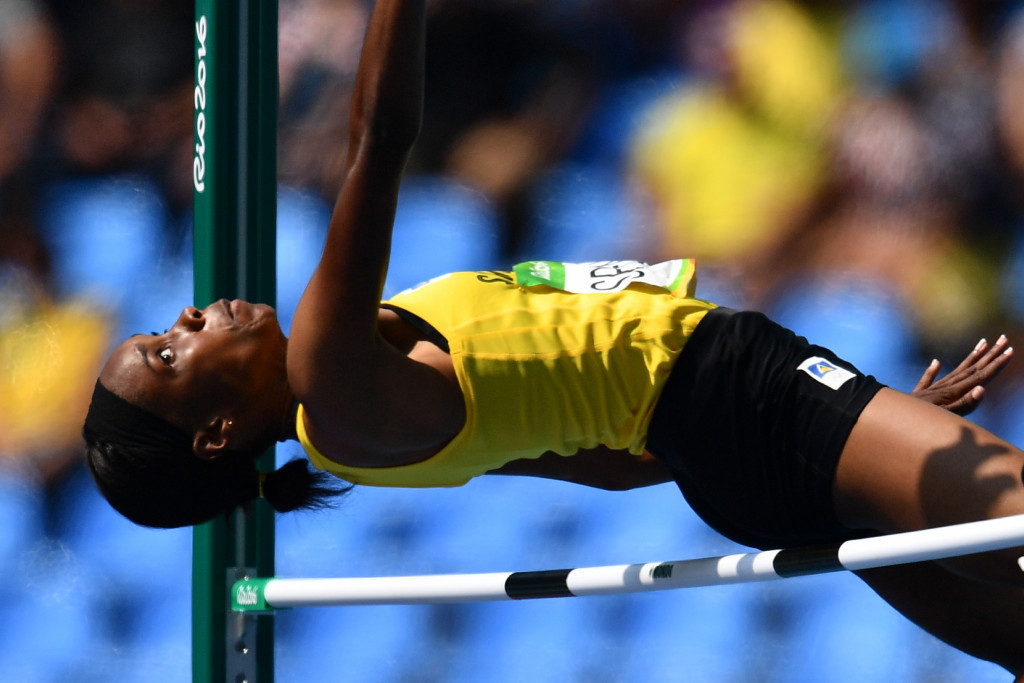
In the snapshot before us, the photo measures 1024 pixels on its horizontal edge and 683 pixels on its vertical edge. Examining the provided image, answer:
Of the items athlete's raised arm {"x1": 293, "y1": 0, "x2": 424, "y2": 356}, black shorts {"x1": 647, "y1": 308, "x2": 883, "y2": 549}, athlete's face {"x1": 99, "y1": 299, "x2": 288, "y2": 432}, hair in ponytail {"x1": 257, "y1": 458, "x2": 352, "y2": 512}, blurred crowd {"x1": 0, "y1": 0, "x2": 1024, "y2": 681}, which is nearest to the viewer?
athlete's raised arm {"x1": 293, "y1": 0, "x2": 424, "y2": 356}

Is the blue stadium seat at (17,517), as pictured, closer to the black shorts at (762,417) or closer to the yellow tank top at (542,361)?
the yellow tank top at (542,361)

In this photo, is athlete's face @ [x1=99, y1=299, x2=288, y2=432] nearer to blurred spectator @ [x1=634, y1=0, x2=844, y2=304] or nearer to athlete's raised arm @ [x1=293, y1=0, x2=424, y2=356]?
athlete's raised arm @ [x1=293, y1=0, x2=424, y2=356]

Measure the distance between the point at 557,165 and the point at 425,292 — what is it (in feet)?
3.04

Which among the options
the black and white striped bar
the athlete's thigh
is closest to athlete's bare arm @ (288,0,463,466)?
the black and white striped bar

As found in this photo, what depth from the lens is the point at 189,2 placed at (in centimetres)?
262

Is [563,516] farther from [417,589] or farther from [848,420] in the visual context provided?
[848,420]

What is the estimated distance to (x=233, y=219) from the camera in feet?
6.22

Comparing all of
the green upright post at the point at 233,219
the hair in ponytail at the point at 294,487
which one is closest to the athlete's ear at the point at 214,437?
the hair in ponytail at the point at 294,487

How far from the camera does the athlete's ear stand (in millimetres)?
1438

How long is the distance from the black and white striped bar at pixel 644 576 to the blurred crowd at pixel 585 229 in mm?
534

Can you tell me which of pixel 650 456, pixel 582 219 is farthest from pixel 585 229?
pixel 650 456

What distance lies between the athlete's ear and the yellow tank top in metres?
0.13

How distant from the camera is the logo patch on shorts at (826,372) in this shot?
1.28 m

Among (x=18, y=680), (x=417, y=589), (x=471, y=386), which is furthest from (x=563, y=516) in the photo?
(x=18, y=680)
